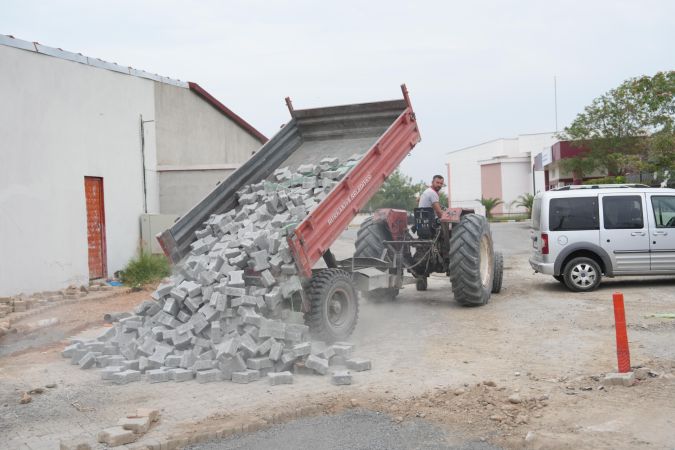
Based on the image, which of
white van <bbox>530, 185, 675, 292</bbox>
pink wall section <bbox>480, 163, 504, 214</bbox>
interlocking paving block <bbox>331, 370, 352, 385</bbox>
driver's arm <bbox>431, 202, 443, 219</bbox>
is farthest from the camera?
pink wall section <bbox>480, 163, 504, 214</bbox>

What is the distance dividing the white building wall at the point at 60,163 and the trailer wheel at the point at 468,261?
8.43m

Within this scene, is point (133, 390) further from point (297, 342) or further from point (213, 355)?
point (297, 342)

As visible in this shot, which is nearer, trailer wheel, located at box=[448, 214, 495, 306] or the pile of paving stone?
the pile of paving stone

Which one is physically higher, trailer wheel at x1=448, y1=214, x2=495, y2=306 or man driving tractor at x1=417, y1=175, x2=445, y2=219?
man driving tractor at x1=417, y1=175, x2=445, y2=219

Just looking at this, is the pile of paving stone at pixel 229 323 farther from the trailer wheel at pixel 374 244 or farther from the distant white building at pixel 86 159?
the distant white building at pixel 86 159

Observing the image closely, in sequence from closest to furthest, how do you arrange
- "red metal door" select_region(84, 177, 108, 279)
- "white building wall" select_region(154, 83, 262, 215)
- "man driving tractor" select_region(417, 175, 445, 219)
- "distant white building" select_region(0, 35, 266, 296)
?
"man driving tractor" select_region(417, 175, 445, 219) < "distant white building" select_region(0, 35, 266, 296) < "red metal door" select_region(84, 177, 108, 279) < "white building wall" select_region(154, 83, 262, 215)

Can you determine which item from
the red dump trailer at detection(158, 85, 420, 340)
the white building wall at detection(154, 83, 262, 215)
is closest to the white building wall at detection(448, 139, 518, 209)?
the white building wall at detection(154, 83, 262, 215)

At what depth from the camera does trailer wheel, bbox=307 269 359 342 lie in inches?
330

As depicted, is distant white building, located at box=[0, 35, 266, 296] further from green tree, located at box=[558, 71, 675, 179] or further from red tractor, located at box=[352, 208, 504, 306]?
green tree, located at box=[558, 71, 675, 179]

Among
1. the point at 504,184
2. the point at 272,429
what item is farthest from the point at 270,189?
the point at 504,184

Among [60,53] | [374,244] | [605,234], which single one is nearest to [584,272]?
[605,234]

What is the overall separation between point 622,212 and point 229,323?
8117mm

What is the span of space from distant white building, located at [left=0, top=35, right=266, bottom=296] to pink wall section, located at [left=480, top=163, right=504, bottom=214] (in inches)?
1803

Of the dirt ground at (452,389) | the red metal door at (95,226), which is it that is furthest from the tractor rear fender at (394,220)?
the red metal door at (95,226)
